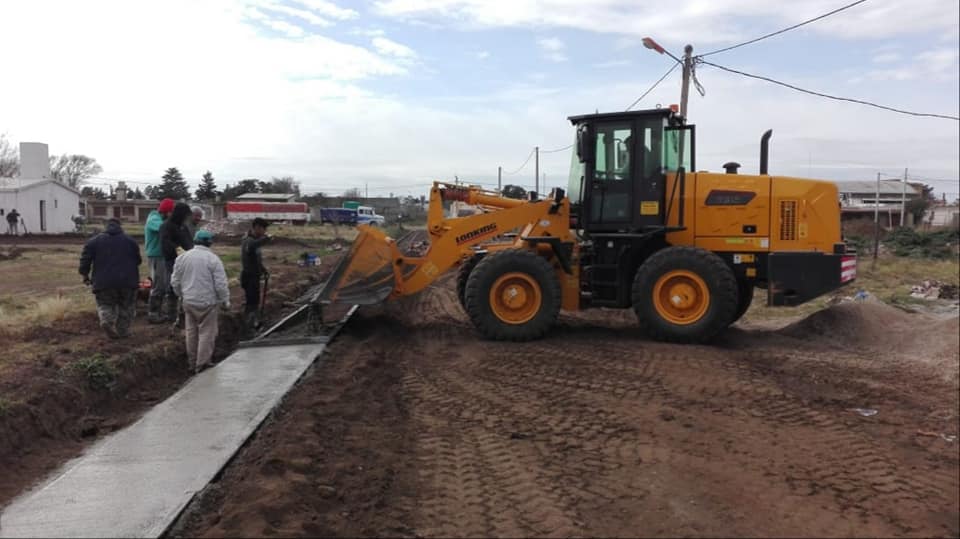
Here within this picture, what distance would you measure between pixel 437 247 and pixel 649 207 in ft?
9.72

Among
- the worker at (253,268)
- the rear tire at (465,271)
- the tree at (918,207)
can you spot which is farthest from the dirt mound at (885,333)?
the tree at (918,207)

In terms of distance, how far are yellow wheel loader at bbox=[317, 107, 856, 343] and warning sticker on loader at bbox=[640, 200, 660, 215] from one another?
0.06 ft

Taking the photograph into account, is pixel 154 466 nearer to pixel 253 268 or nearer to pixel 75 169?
pixel 253 268

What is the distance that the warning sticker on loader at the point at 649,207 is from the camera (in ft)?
31.7

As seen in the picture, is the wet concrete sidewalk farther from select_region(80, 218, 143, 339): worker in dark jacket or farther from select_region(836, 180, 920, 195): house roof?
select_region(836, 180, 920, 195): house roof

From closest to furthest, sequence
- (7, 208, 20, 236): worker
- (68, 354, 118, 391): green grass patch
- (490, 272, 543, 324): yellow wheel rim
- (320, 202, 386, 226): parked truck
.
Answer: (68, 354, 118, 391): green grass patch < (490, 272, 543, 324): yellow wheel rim < (7, 208, 20, 236): worker < (320, 202, 386, 226): parked truck

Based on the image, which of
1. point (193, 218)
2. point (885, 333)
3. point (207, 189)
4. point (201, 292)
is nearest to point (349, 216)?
point (207, 189)

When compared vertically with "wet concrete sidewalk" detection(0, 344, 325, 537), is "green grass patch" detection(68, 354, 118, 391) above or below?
above

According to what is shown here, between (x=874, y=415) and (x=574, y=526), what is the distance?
3640mm

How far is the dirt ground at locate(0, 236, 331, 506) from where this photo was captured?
5.87 meters

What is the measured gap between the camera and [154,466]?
16.7 ft

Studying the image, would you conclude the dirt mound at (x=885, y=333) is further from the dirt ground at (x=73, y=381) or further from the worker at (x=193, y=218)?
the worker at (x=193, y=218)

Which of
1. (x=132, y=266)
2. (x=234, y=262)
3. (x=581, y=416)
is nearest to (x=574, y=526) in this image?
(x=581, y=416)

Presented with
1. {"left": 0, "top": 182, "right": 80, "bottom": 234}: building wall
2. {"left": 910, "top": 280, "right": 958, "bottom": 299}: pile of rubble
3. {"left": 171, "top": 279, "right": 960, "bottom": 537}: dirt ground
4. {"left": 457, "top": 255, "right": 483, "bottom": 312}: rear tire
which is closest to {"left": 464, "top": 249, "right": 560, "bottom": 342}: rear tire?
{"left": 171, "top": 279, "right": 960, "bottom": 537}: dirt ground
